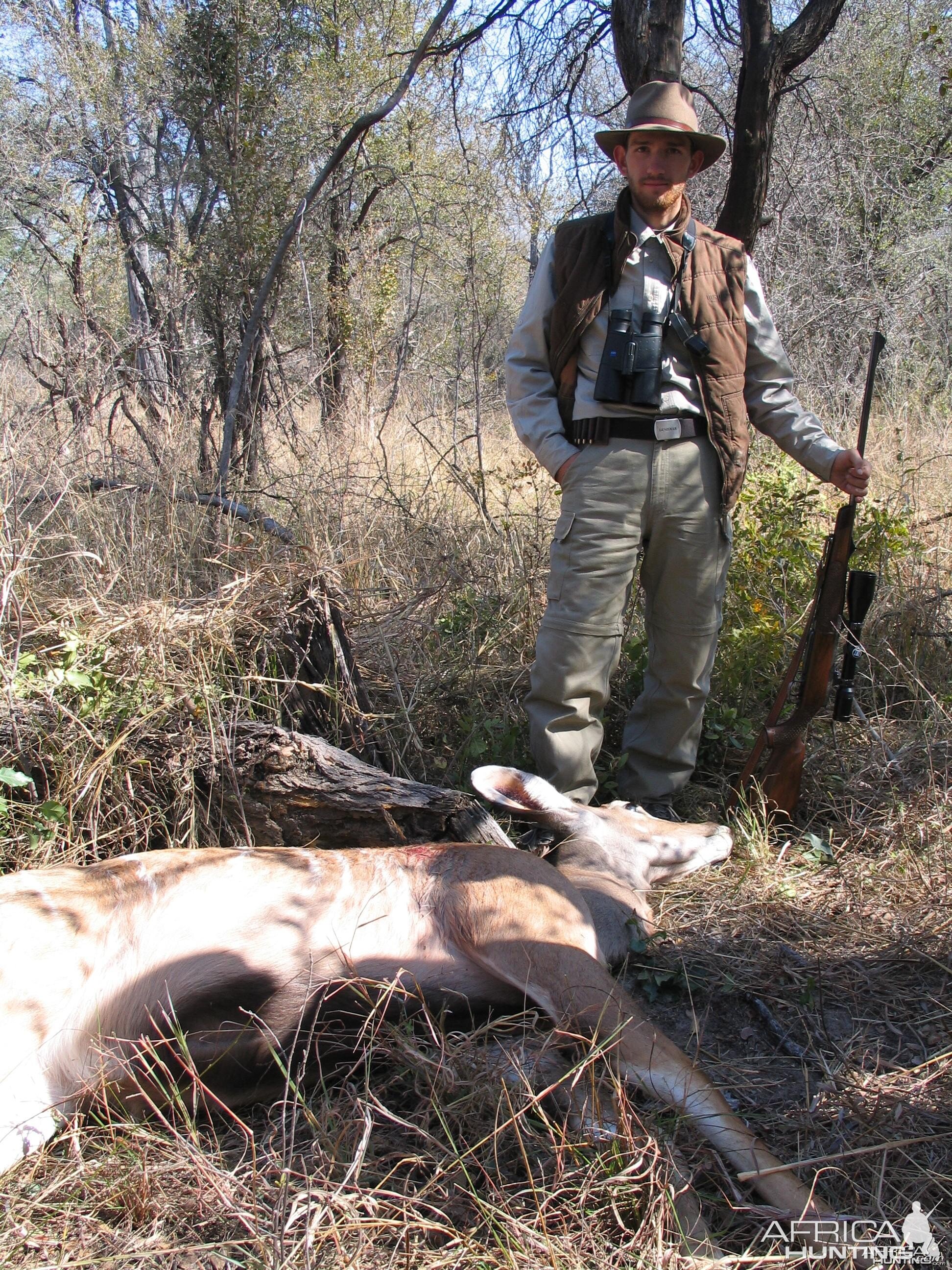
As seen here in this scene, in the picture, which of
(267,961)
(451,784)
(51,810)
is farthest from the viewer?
(451,784)

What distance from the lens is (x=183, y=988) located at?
91.1 inches

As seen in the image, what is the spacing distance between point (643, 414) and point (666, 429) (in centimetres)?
11

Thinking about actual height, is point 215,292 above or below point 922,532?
above

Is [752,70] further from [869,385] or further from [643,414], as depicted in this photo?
[643,414]

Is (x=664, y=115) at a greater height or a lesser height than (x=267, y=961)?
greater

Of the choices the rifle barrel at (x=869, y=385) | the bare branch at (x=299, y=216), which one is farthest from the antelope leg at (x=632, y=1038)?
the bare branch at (x=299, y=216)

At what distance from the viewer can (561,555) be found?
3.86m

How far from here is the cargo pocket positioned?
12.5 ft

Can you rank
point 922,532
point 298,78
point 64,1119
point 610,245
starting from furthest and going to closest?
point 298,78 < point 922,532 < point 610,245 < point 64,1119

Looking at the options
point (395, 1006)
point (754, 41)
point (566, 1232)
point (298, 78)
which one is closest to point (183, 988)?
point (395, 1006)

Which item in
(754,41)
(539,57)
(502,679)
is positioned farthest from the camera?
(539,57)

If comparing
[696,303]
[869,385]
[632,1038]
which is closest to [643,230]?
[696,303]

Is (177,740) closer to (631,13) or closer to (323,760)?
(323,760)

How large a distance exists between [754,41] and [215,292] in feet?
12.9
